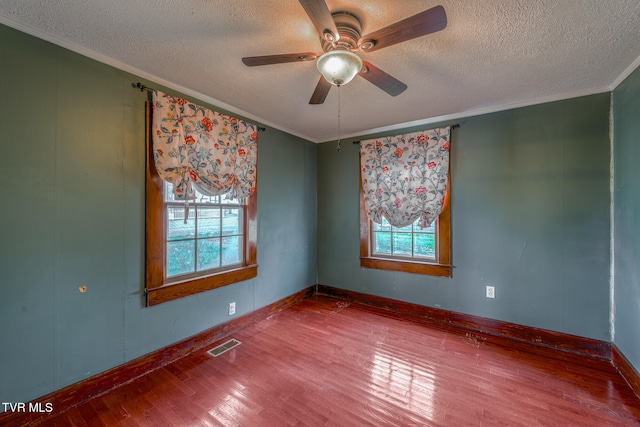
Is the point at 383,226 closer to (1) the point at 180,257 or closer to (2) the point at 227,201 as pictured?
(2) the point at 227,201

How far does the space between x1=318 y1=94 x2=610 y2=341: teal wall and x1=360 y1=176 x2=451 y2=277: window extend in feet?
0.31

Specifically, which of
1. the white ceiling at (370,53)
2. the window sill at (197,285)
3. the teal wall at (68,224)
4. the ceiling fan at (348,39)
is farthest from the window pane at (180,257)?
the ceiling fan at (348,39)

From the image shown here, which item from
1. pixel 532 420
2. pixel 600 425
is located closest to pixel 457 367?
pixel 532 420

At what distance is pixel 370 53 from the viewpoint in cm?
186

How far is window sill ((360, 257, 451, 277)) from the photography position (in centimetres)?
314

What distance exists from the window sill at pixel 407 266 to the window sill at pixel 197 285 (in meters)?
1.55

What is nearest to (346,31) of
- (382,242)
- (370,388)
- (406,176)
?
(406,176)

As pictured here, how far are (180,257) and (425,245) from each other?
2776 millimetres

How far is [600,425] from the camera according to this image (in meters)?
1.65

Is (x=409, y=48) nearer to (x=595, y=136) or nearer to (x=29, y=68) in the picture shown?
(x=595, y=136)

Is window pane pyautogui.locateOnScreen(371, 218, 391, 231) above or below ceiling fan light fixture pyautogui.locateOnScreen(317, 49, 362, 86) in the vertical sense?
below

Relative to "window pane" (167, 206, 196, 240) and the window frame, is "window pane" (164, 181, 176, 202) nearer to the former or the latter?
"window pane" (167, 206, 196, 240)

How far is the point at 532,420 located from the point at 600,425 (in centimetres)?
40

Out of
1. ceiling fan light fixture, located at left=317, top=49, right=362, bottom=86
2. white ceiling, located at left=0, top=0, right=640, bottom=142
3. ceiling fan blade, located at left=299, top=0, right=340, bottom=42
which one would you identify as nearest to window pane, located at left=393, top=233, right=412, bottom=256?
white ceiling, located at left=0, top=0, right=640, bottom=142
